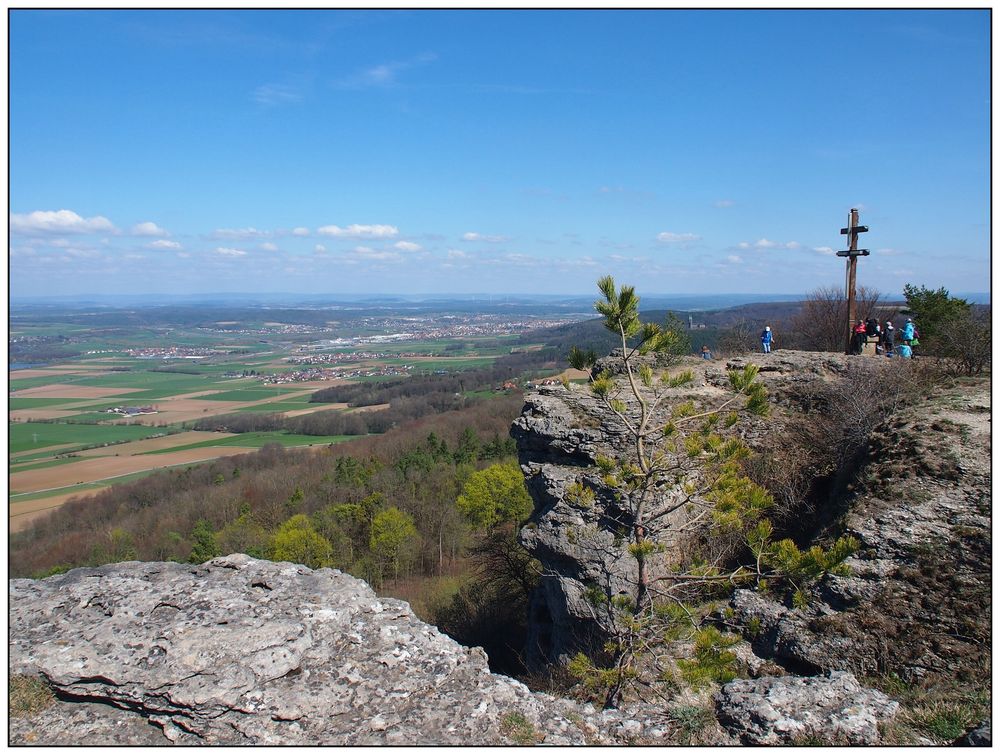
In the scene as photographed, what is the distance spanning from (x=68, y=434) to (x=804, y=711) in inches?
2493

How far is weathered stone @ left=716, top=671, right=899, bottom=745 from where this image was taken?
4895mm

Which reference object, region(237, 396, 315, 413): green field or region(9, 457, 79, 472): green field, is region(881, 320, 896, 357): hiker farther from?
region(237, 396, 315, 413): green field

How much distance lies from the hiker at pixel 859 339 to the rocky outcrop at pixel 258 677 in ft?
45.6

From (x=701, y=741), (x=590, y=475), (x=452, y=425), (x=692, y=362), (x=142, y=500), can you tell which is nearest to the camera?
(x=701, y=741)

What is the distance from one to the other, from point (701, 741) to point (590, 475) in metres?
5.00

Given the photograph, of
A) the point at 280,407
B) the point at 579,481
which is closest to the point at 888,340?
the point at 579,481

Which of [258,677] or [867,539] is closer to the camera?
[258,677]

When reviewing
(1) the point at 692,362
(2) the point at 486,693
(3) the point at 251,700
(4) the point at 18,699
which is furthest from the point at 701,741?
(1) the point at 692,362

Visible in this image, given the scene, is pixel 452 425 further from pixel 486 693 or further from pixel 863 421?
pixel 486 693

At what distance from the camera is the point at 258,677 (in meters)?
5.50

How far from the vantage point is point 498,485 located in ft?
89.5

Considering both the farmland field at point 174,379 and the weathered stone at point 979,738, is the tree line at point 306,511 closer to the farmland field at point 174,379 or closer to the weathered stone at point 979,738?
the farmland field at point 174,379

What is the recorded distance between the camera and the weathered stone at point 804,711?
489cm

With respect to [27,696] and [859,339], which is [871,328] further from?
[27,696]
